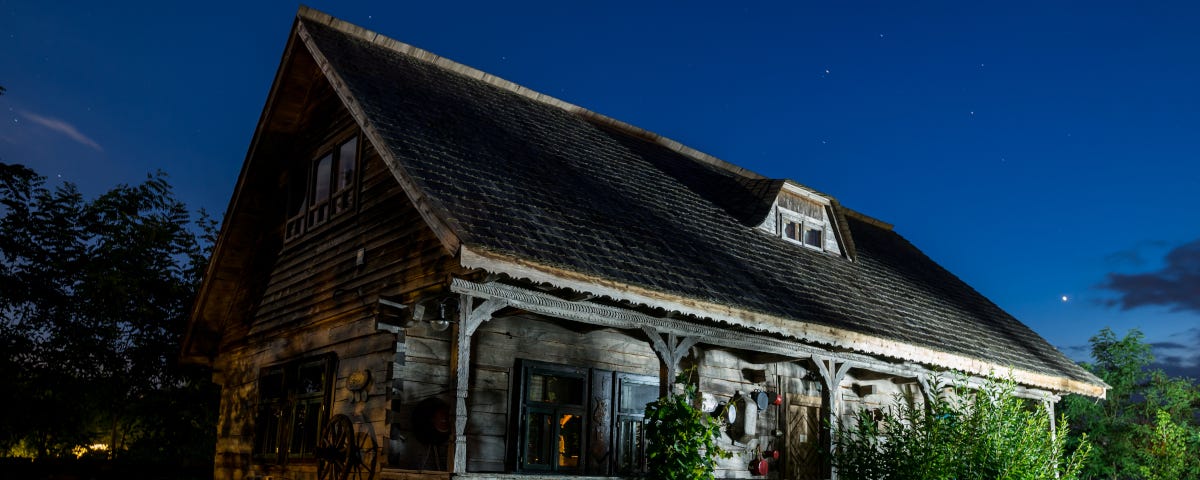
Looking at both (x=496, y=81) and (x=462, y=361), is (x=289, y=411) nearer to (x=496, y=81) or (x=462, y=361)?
(x=462, y=361)

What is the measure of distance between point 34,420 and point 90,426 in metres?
6.39

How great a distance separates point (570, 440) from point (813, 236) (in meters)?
8.15

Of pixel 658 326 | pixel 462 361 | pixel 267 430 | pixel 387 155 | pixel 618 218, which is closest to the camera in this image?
pixel 462 361

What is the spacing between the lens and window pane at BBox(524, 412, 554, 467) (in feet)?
38.8

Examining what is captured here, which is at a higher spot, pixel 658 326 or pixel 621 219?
pixel 621 219

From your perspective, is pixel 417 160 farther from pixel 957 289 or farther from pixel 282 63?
pixel 957 289

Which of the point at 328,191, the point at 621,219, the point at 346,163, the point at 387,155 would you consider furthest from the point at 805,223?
the point at 387,155

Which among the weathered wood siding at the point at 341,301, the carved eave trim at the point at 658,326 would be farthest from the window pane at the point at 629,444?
the weathered wood siding at the point at 341,301

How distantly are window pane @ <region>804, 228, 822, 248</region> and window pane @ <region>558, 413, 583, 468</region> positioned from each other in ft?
24.8

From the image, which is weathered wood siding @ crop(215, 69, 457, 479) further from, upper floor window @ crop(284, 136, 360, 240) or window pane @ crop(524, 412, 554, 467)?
window pane @ crop(524, 412, 554, 467)

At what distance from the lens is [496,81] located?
1714cm

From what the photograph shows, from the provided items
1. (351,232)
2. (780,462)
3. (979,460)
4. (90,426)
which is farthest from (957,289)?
(90,426)

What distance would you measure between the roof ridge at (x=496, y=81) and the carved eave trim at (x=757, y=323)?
6603 mm

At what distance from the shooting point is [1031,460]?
12141 millimetres
